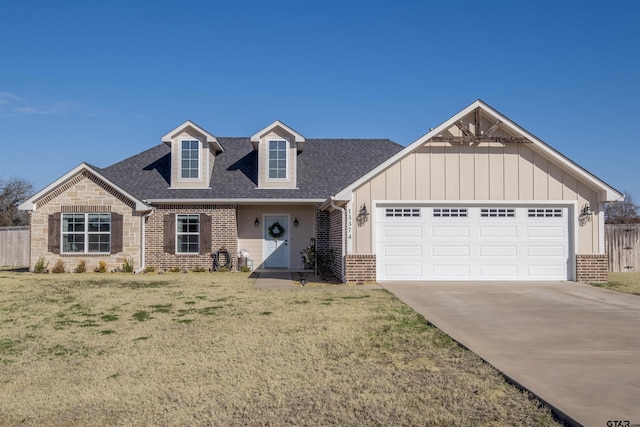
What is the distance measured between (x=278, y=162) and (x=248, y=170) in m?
1.61

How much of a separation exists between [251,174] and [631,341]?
15.4m

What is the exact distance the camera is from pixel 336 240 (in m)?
16.7

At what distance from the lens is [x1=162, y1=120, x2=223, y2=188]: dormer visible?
19500 mm

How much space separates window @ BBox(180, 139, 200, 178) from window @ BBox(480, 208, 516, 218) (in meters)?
10.7

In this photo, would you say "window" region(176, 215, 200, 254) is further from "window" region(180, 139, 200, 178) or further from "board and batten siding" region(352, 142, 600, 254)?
"board and batten siding" region(352, 142, 600, 254)

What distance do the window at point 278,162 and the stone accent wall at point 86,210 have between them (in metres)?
5.20

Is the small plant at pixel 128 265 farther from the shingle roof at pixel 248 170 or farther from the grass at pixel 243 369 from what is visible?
the grass at pixel 243 369

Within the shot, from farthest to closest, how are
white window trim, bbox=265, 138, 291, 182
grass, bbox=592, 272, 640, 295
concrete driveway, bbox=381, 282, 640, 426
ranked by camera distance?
white window trim, bbox=265, 138, 291, 182, grass, bbox=592, 272, 640, 295, concrete driveway, bbox=381, 282, 640, 426

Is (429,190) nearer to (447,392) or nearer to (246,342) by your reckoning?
(246,342)

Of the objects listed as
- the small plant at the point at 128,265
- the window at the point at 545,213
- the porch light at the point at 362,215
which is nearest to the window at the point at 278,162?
the porch light at the point at 362,215

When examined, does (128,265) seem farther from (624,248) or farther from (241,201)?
(624,248)

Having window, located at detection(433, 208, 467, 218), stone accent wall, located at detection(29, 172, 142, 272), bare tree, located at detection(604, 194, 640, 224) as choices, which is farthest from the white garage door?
bare tree, located at detection(604, 194, 640, 224)

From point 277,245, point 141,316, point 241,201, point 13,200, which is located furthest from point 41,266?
point 13,200

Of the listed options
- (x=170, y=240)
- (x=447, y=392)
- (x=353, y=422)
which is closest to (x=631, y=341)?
(x=447, y=392)
